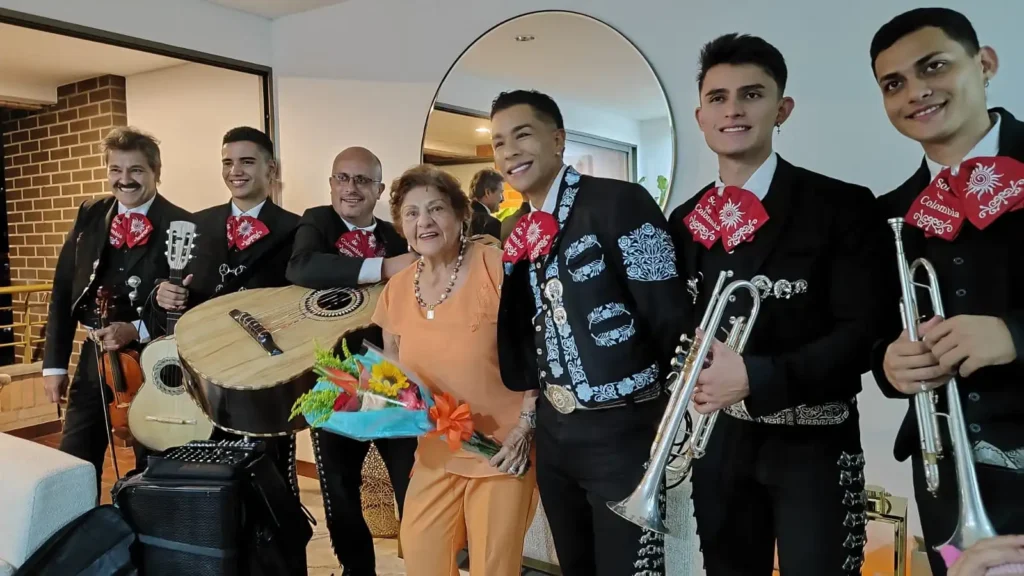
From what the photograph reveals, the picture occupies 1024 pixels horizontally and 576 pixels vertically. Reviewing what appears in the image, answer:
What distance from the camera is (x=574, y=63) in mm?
2791

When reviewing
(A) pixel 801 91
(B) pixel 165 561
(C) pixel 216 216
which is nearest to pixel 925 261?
(A) pixel 801 91

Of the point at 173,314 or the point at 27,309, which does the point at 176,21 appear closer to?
the point at 173,314

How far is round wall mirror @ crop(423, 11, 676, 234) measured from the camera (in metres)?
2.63

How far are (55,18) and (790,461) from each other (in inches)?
130

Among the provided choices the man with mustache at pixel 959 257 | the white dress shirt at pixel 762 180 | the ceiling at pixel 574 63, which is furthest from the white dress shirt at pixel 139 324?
the man with mustache at pixel 959 257

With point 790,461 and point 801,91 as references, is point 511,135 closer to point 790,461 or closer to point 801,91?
point 790,461

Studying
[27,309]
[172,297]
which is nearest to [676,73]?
[172,297]

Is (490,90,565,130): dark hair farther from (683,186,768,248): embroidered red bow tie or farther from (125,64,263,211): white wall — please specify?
(125,64,263,211): white wall

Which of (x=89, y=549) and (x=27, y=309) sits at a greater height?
(x=27, y=309)

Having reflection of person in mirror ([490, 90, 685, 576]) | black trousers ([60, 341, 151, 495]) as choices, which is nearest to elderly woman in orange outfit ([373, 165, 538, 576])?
reflection of person in mirror ([490, 90, 685, 576])

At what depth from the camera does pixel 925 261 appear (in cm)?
117

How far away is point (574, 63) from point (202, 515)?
2.13 meters

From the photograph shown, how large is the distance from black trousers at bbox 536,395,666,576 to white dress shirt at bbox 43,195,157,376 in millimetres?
1724

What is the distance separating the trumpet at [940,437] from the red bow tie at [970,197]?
83 millimetres
